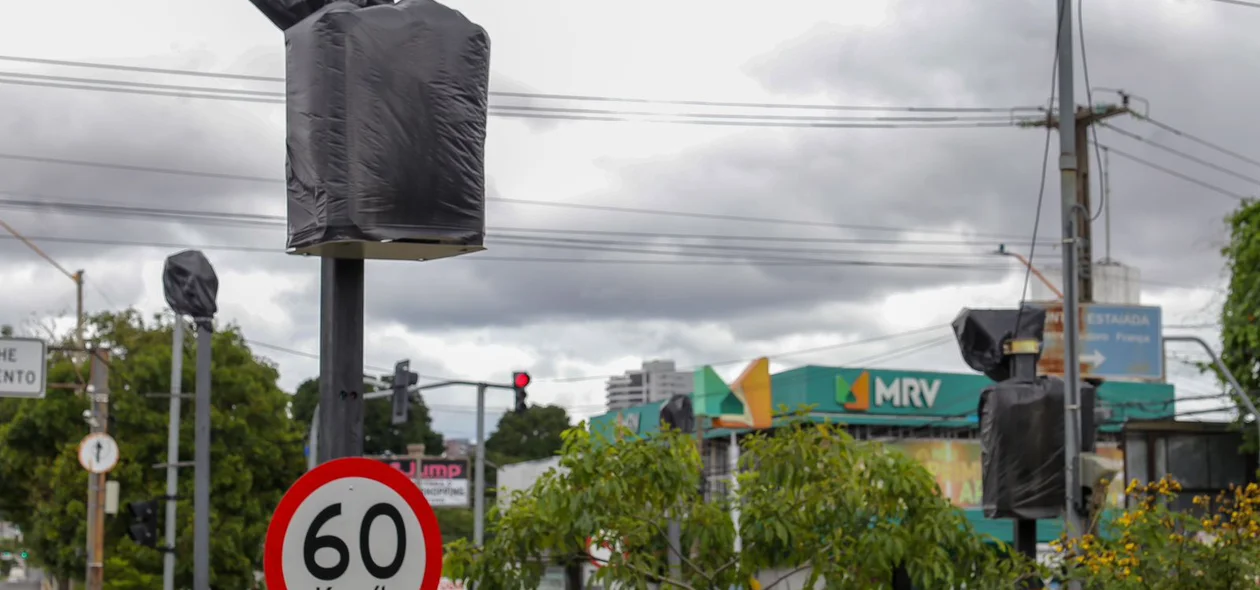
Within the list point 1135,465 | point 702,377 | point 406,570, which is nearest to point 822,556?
point 406,570

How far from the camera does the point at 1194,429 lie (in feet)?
119

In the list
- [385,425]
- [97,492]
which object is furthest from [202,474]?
[385,425]

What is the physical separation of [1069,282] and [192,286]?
40.5 feet

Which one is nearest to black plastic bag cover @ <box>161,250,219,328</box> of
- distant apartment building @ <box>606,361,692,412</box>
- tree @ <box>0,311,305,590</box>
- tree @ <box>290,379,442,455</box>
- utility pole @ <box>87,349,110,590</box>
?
utility pole @ <box>87,349,110,590</box>

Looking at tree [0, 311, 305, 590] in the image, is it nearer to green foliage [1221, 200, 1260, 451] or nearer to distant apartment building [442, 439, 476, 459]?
green foliage [1221, 200, 1260, 451]

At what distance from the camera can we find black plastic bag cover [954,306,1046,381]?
541 inches

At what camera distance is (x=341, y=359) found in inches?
205

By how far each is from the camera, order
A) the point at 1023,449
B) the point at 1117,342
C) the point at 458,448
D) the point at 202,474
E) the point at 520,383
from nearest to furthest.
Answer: the point at 1023,449 < the point at 202,474 < the point at 520,383 < the point at 1117,342 < the point at 458,448

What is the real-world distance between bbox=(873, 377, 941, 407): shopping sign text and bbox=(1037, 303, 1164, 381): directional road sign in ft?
15.0

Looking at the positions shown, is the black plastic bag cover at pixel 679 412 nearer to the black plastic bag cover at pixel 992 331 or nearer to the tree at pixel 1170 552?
the black plastic bag cover at pixel 992 331

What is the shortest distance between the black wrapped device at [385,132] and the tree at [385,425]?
93.2 m

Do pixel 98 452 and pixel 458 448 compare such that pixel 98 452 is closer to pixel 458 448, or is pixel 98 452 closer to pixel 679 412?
pixel 679 412

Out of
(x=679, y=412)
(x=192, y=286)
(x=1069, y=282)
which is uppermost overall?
(x=192, y=286)

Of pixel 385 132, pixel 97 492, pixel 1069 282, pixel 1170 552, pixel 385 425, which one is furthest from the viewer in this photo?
pixel 385 425
